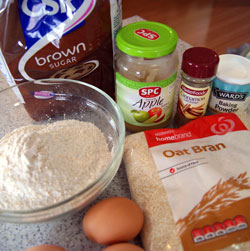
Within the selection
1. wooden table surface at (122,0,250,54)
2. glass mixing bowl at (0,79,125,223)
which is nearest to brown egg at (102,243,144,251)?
glass mixing bowl at (0,79,125,223)

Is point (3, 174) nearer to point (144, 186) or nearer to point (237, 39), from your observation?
point (144, 186)

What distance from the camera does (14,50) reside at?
64cm

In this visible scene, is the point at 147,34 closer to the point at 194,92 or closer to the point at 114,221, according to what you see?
the point at 194,92

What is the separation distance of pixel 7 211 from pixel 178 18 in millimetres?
1321

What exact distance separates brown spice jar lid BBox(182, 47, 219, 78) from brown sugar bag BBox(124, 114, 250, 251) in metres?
0.12

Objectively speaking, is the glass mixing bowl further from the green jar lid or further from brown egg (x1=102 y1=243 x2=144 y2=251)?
brown egg (x1=102 y1=243 x2=144 y2=251)

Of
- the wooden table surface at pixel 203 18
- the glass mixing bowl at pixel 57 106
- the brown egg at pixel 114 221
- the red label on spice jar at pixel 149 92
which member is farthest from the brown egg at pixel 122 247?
the wooden table surface at pixel 203 18

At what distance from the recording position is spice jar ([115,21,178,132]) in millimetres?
611

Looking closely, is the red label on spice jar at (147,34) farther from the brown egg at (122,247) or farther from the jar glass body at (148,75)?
the brown egg at (122,247)

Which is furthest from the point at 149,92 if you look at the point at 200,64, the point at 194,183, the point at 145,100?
the point at 194,183

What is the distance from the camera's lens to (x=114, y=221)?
48cm

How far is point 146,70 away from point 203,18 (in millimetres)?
968

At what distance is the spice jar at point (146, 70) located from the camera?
61 centimetres

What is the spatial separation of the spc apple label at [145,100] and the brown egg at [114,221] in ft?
0.82
